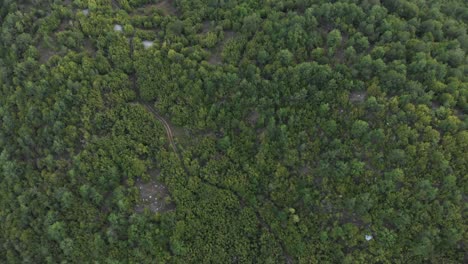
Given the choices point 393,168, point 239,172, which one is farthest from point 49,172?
point 393,168

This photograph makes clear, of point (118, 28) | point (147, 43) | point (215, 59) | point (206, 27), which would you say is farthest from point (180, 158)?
point (118, 28)

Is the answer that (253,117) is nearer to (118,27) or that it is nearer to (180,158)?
(180,158)

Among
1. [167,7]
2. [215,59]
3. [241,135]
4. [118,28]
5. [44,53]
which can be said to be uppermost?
[167,7]

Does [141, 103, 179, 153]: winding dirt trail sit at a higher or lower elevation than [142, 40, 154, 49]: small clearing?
lower

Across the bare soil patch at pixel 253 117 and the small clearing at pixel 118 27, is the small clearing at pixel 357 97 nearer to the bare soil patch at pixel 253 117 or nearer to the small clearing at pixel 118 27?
the bare soil patch at pixel 253 117

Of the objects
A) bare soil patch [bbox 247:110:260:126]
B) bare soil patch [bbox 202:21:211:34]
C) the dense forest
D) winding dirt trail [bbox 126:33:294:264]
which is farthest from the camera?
bare soil patch [bbox 202:21:211:34]

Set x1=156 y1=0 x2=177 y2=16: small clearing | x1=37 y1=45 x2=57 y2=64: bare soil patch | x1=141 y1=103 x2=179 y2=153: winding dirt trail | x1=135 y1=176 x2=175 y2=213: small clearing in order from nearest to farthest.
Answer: x1=135 y1=176 x2=175 y2=213: small clearing < x1=141 y1=103 x2=179 y2=153: winding dirt trail < x1=37 y1=45 x2=57 y2=64: bare soil patch < x1=156 y1=0 x2=177 y2=16: small clearing

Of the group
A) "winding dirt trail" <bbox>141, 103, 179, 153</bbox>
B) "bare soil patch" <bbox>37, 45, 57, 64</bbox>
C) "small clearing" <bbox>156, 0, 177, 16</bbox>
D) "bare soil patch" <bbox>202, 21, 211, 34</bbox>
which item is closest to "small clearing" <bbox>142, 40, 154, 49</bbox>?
"small clearing" <bbox>156, 0, 177, 16</bbox>

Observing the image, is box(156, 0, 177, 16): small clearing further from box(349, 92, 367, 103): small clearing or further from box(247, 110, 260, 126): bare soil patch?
box(349, 92, 367, 103): small clearing
